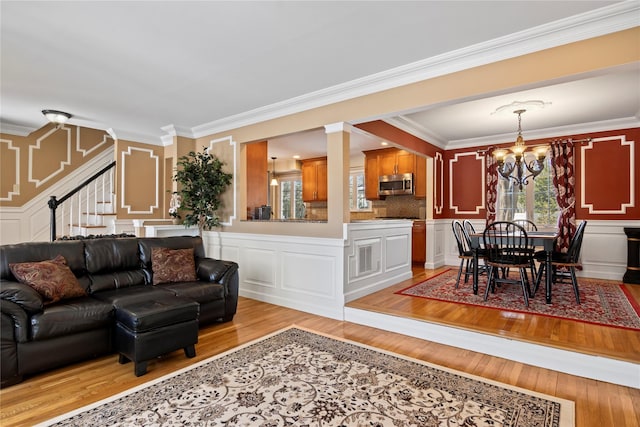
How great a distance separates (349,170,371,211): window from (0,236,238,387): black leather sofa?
489cm

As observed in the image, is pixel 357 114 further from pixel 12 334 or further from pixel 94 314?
pixel 12 334

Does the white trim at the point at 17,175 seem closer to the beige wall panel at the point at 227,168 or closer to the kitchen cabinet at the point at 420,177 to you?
the beige wall panel at the point at 227,168

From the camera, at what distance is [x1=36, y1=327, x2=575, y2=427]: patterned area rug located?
199 cm

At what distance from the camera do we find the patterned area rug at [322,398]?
1.99 m

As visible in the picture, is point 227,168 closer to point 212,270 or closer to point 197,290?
point 212,270

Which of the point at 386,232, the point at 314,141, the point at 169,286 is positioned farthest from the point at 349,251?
the point at 314,141

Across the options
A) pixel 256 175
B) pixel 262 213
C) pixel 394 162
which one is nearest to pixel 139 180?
pixel 256 175

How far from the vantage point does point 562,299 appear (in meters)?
4.12

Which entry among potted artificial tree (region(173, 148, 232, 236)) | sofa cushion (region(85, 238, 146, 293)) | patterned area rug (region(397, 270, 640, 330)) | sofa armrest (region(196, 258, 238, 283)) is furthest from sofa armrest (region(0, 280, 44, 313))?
patterned area rug (region(397, 270, 640, 330))

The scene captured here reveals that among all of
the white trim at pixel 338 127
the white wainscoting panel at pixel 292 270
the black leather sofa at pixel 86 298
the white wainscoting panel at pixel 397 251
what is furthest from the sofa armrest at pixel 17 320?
the white wainscoting panel at pixel 397 251

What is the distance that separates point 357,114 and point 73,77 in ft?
10.2

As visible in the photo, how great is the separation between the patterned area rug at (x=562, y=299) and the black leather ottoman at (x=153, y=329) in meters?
2.82

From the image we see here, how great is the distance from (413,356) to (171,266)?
2698 millimetres

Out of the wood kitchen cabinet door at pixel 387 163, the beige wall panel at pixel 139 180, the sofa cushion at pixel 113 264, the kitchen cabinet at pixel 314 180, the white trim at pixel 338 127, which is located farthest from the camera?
the kitchen cabinet at pixel 314 180
